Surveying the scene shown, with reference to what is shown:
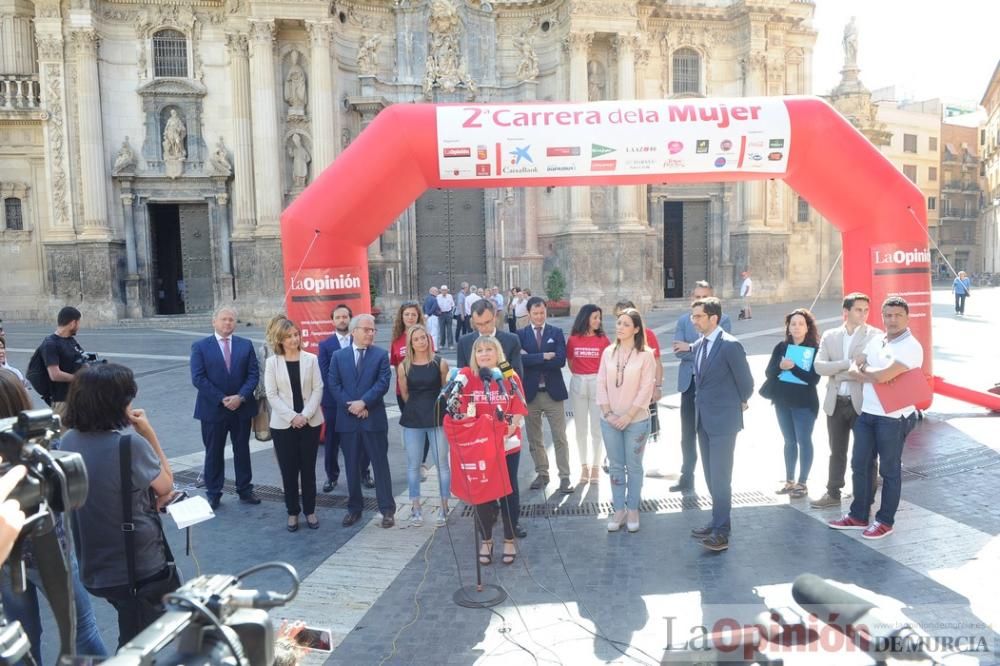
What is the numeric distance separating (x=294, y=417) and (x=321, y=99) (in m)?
19.0

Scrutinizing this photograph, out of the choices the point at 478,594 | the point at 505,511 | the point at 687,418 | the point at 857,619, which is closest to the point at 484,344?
the point at 505,511

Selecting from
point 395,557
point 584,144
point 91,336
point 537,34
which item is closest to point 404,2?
point 537,34

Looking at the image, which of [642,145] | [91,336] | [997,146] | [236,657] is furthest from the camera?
[997,146]

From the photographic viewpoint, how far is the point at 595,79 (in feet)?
82.6

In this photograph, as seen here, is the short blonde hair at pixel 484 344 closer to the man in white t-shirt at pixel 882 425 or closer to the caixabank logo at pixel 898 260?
the man in white t-shirt at pixel 882 425

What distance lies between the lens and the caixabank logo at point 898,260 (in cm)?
898

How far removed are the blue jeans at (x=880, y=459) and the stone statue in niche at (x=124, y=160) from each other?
77.7 ft

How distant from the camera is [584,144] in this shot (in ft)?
28.6

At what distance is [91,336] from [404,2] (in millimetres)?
14886

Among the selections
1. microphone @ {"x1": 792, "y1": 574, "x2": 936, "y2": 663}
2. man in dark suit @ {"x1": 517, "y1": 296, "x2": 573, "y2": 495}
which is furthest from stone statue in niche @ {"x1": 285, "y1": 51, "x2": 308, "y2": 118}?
microphone @ {"x1": 792, "y1": 574, "x2": 936, "y2": 663}

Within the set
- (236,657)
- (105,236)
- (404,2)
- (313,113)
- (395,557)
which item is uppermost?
(404,2)

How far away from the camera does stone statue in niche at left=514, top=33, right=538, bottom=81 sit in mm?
25594

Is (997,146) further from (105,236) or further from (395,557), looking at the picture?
(395,557)

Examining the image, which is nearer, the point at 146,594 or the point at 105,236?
the point at 146,594
